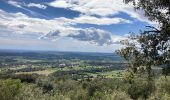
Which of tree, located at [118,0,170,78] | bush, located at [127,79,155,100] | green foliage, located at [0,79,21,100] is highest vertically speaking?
tree, located at [118,0,170,78]

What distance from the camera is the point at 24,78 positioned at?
631 feet

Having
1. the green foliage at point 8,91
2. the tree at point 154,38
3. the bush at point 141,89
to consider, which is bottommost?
the bush at point 141,89

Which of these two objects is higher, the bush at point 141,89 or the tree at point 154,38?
the tree at point 154,38

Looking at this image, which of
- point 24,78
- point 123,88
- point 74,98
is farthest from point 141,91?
point 24,78

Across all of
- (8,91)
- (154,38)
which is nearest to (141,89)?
(8,91)

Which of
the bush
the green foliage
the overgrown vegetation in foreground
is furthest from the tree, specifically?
the bush

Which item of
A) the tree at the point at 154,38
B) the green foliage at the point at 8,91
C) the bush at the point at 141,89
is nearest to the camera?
the tree at the point at 154,38

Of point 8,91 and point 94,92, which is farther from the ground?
point 8,91

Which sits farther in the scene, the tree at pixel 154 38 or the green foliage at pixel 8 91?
the green foliage at pixel 8 91

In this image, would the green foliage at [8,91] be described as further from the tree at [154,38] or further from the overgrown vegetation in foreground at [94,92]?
the tree at [154,38]

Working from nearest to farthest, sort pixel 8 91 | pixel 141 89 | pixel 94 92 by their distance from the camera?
pixel 8 91, pixel 141 89, pixel 94 92

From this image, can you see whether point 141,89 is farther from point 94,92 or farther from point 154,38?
point 154,38

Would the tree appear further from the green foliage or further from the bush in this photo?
the bush

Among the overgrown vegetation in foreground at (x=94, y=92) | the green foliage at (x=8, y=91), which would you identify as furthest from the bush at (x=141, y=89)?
the green foliage at (x=8, y=91)
